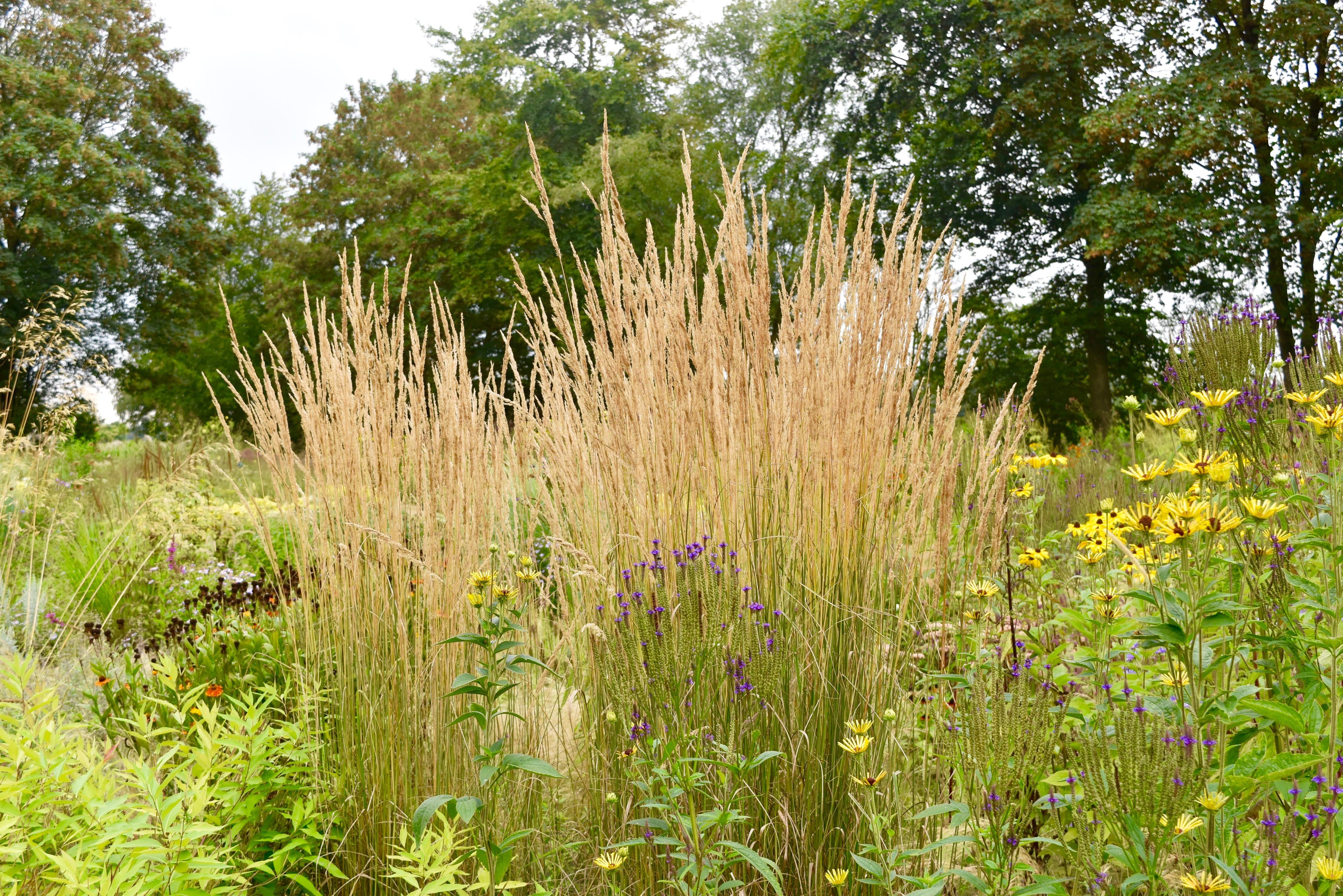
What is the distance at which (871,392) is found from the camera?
1941 mm

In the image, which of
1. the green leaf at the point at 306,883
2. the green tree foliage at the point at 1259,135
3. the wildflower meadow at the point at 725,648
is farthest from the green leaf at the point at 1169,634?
the green tree foliage at the point at 1259,135

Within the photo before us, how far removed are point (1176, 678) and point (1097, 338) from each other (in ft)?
42.7

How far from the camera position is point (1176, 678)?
1.48m

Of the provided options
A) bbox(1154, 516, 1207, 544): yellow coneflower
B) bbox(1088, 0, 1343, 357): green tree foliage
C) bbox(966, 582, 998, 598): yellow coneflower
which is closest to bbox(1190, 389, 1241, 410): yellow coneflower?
bbox(1154, 516, 1207, 544): yellow coneflower

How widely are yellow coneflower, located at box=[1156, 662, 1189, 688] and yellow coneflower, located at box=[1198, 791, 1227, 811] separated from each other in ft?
0.67

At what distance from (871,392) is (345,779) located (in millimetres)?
1463

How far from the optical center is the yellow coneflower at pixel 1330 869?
44.0 inches

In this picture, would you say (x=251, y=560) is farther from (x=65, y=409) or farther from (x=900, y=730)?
(x=900, y=730)

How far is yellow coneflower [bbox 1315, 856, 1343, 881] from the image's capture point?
3.67 ft

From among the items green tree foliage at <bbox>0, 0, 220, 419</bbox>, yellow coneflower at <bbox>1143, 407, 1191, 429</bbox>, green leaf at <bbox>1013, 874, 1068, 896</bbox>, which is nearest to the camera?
green leaf at <bbox>1013, 874, 1068, 896</bbox>

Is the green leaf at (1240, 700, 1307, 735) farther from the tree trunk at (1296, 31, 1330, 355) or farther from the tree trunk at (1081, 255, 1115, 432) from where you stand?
the tree trunk at (1296, 31, 1330, 355)

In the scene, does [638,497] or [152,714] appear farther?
[152,714]

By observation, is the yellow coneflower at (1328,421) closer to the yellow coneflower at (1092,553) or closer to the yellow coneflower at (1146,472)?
the yellow coneflower at (1146,472)

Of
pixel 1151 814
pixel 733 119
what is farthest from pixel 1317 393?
pixel 733 119
